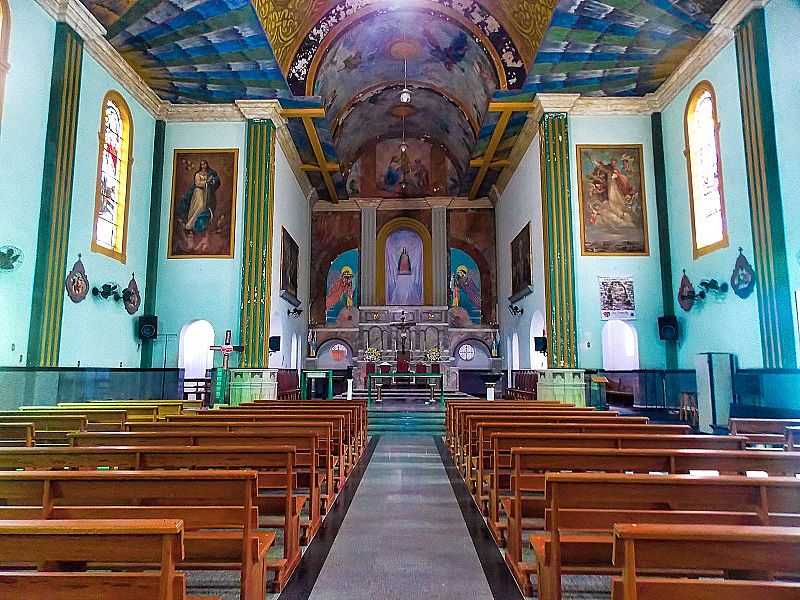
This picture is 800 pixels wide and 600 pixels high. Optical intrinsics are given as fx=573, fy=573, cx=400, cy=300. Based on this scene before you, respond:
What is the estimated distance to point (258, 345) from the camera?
47.9 ft

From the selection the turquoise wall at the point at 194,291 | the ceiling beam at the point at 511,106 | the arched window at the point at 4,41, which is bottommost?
the turquoise wall at the point at 194,291

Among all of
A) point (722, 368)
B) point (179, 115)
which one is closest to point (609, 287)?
point (722, 368)

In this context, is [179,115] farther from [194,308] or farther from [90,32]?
[194,308]

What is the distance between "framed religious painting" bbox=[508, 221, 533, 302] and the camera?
17.1 m

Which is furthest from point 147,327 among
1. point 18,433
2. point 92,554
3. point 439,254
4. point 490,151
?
point 92,554

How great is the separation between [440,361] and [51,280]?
1419 centimetres

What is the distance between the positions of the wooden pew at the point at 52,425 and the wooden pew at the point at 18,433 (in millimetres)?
638

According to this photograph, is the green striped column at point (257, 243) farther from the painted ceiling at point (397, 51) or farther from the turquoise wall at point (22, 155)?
the turquoise wall at point (22, 155)

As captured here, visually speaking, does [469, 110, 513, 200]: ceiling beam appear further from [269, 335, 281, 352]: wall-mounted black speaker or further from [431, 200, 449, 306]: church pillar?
[269, 335, 281, 352]: wall-mounted black speaker

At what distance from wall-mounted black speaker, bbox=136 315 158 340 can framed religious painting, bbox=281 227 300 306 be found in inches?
151

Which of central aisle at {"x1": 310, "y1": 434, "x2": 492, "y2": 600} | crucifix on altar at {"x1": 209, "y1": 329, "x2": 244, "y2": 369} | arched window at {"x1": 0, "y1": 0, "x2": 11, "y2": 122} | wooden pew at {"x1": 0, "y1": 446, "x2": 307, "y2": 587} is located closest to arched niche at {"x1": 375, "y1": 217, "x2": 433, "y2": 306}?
crucifix on altar at {"x1": 209, "y1": 329, "x2": 244, "y2": 369}

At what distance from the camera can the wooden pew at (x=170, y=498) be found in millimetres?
2494

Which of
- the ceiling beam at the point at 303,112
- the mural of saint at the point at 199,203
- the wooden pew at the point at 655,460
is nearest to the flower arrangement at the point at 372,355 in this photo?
the mural of saint at the point at 199,203

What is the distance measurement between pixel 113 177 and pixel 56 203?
2.91 m
